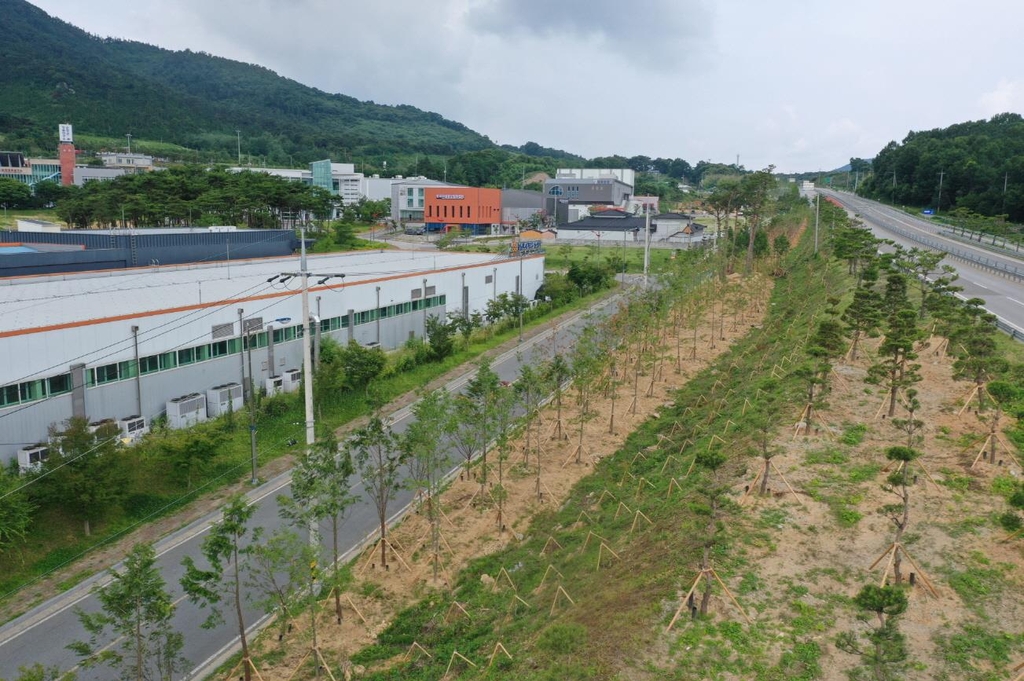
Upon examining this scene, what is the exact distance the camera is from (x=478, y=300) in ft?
114

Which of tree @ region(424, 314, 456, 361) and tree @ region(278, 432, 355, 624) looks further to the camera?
tree @ region(424, 314, 456, 361)

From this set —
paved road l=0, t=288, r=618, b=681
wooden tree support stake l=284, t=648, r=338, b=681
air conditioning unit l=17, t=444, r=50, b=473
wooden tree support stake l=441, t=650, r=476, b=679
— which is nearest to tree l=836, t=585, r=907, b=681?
wooden tree support stake l=441, t=650, r=476, b=679

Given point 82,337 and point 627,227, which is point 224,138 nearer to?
point 627,227

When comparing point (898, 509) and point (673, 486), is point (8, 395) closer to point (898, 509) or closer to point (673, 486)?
point (673, 486)

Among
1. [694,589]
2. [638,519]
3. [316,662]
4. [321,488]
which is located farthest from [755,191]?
[316,662]

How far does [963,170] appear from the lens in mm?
63688

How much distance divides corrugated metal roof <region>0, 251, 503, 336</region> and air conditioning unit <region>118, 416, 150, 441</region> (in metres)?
2.60

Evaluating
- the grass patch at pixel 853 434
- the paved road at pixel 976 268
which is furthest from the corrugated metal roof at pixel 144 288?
the paved road at pixel 976 268

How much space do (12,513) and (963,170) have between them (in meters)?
73.9

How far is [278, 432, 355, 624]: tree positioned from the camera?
33.4ft

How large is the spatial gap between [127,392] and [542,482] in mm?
10624

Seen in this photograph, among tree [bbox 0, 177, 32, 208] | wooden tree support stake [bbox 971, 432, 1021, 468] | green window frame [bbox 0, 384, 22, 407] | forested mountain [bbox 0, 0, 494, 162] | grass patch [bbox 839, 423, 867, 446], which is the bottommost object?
grass patch [bbox 839, 423, 867, 446]

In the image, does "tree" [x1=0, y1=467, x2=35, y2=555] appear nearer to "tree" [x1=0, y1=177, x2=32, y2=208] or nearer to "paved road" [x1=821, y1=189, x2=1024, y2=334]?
"paved road" [x1=821, y1=189, x2=1024, y2=334]

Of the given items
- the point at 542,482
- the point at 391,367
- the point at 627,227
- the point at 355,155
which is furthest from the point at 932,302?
the point at 355,155
